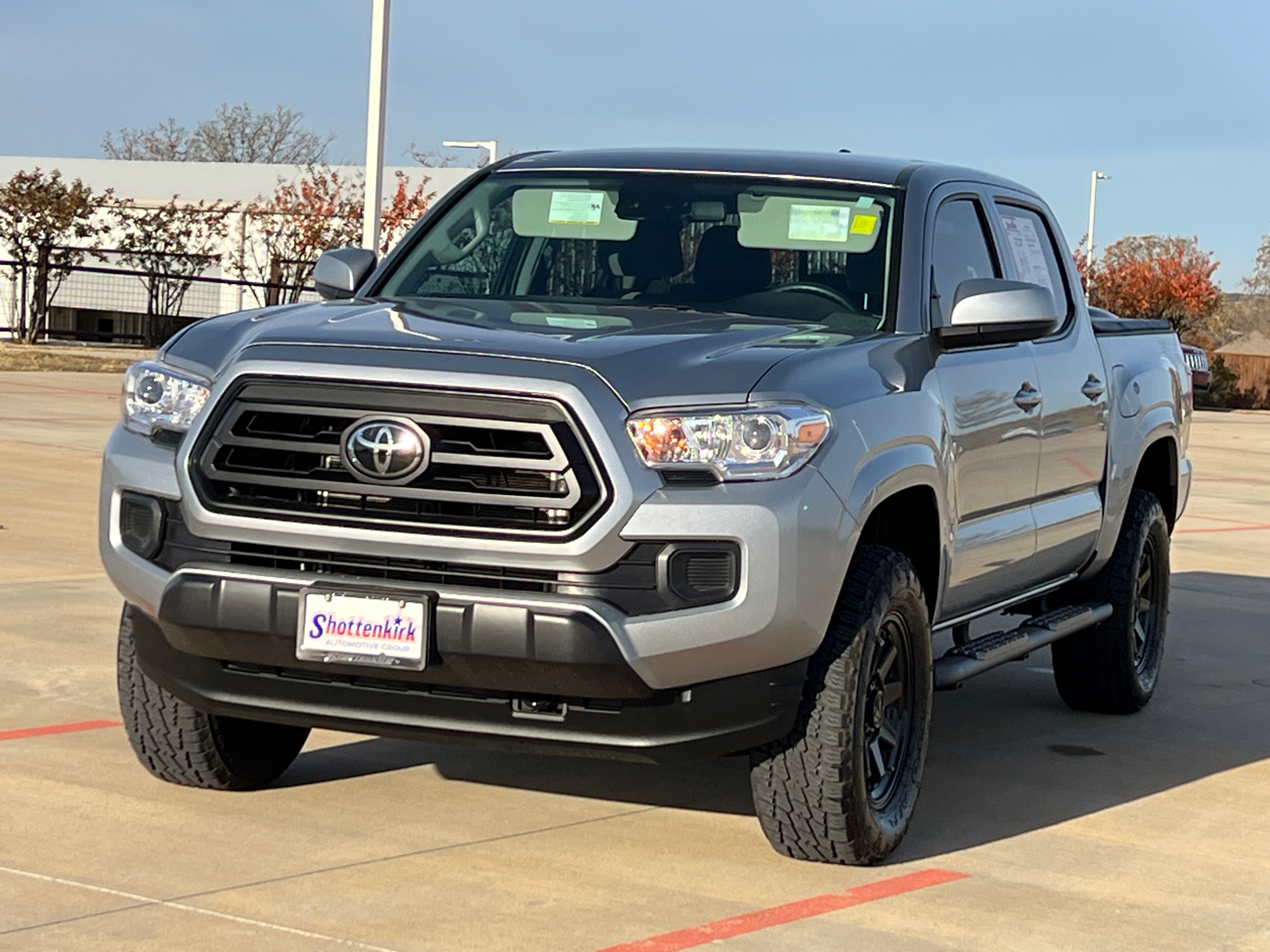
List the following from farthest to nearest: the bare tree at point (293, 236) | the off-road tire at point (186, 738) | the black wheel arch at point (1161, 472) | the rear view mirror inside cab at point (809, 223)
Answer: the bare tree at point (293, 236)
the black wheel arch at point (1161, 472)
the rear view mirror inside cab at point (809, 223)
the off-road tire at point (186, 738)

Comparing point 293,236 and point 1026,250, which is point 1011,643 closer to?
point 1026,250

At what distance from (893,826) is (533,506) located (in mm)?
1415

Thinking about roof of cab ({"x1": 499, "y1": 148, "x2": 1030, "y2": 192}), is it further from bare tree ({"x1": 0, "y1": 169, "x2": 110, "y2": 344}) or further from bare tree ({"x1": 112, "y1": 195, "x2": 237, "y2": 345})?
bare tree ({"x1": 112, "y1": 195, "x2": 237, "y2": 345})

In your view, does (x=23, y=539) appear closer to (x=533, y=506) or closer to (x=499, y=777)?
(x=499, y=777)

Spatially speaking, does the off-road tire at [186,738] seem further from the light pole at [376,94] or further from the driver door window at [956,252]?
the light pole at [376,94]

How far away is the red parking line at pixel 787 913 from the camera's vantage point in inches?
175

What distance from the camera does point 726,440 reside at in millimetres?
4703

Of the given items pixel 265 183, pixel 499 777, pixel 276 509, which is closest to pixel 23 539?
pixel 499 777

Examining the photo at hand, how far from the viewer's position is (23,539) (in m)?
10.5

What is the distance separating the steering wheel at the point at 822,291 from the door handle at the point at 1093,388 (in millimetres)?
1492

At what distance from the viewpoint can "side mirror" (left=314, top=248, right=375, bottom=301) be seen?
616 cm

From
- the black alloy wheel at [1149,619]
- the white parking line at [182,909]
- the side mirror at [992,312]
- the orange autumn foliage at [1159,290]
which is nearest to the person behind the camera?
the white parking line at [182,909]

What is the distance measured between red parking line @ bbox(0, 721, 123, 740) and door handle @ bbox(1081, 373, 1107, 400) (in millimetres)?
3446

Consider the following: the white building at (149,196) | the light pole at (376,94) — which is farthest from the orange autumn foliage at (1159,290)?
the light pole at (376,94)
